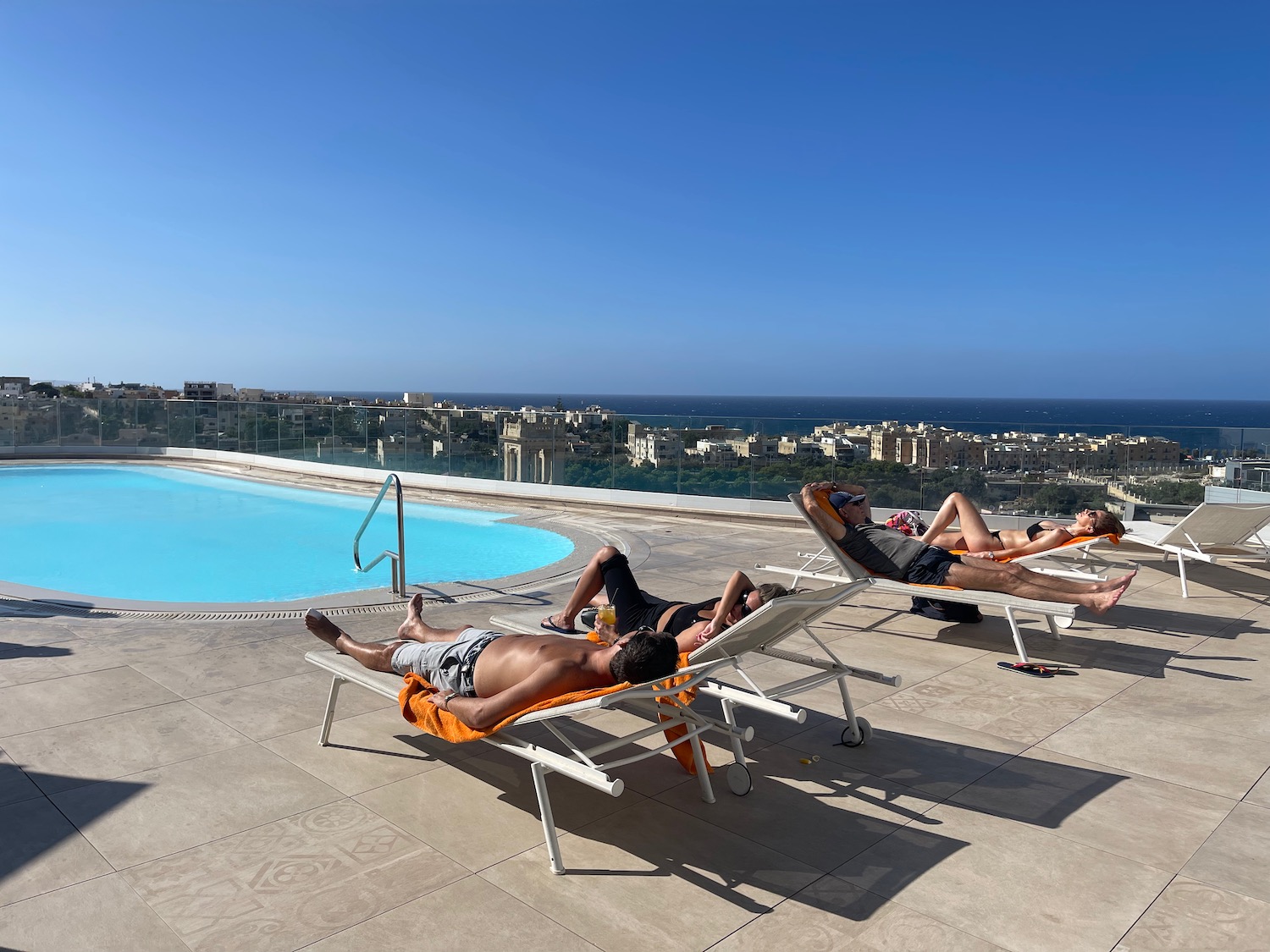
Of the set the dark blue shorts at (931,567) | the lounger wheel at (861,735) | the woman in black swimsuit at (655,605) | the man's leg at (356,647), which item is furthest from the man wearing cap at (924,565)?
the man's leg at (356,647)

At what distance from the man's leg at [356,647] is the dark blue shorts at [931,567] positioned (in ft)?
11.1

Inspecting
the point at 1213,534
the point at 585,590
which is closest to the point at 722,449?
the point at 1213,534

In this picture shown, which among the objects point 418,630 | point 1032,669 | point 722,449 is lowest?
point 1032,669

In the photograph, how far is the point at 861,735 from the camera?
3.68 meters

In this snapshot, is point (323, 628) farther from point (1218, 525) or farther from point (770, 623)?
point (1218, 525)

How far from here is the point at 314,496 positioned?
14438 millimetres

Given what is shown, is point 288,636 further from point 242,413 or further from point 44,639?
point 242,413

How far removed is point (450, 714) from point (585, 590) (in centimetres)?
141

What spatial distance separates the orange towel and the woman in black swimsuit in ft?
0.90

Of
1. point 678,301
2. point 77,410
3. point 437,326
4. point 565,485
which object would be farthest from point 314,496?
point 678,301

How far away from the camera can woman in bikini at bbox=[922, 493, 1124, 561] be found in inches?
226

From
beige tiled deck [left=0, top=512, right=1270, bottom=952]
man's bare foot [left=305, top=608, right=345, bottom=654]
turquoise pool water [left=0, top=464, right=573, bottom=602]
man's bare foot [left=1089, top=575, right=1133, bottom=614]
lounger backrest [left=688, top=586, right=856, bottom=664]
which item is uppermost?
lounger backrest [left=688, top=586, right=856, bottom=664]

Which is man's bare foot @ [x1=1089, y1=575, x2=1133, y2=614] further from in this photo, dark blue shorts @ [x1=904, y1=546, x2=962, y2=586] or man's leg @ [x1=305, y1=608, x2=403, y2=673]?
man's leg @ [x1=305, y1=608, x2=403, y2=673]

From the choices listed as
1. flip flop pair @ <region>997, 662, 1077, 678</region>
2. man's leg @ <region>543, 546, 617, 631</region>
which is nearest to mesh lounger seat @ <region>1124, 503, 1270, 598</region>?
flip flop pair @ <region>997, 662, 1077, 678</region>
